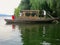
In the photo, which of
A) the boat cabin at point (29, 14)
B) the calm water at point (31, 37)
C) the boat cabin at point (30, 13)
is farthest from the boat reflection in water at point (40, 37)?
the boat cabin at point (30, 13)

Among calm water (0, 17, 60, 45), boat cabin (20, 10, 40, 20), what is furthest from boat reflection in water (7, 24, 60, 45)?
boat cabin (20, 10, 40, 20)

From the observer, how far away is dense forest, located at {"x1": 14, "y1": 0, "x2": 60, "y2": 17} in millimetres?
36219

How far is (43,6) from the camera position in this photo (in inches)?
1529

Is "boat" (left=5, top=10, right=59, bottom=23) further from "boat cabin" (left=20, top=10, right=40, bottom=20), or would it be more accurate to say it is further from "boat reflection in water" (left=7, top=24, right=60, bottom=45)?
"boat reflection in water" (left=7, top=24, right=60, bottom=45)

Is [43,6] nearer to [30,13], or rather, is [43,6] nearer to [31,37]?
[30,13]

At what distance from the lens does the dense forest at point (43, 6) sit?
119ft

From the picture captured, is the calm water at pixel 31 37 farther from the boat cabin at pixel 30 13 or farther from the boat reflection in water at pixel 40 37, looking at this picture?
the boat cabin at pixel 30 13

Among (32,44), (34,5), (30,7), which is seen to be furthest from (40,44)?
(30,7)

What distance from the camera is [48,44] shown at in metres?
14.4

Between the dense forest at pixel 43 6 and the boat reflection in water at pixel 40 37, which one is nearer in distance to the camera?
the boat reflection in water at pixel 40 37

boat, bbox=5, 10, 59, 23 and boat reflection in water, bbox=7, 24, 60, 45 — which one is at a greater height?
boat, bbox=5, 10, 59, 23

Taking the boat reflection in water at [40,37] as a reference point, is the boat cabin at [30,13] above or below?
above

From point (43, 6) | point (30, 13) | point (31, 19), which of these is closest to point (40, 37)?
point (31, 19)

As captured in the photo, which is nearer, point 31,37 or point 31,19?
point 31,37
